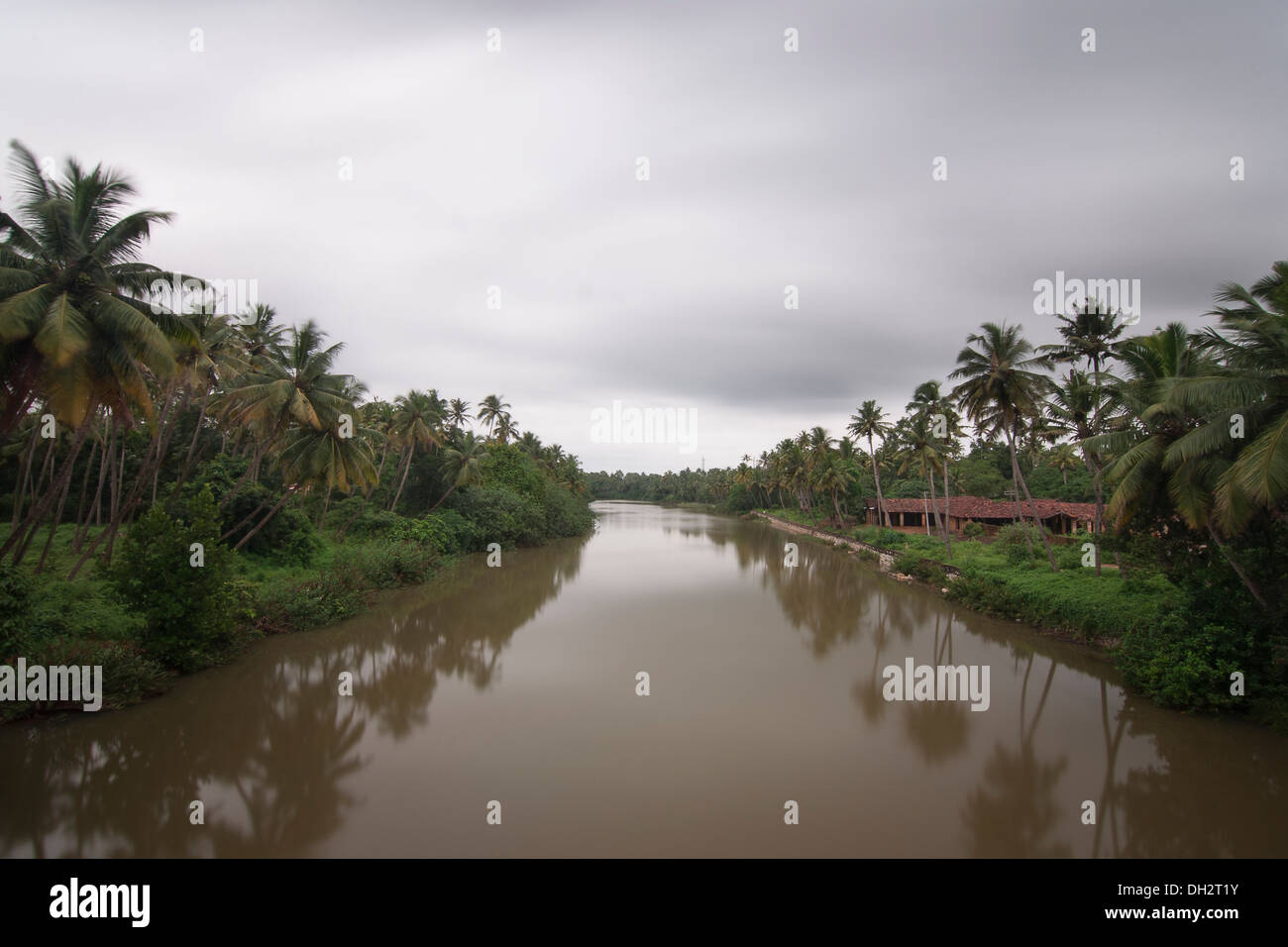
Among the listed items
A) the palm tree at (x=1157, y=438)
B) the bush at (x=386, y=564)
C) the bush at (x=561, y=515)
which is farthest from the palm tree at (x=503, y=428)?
the palm tree at (x=1157, y=438)

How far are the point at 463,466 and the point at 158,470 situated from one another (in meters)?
14.7

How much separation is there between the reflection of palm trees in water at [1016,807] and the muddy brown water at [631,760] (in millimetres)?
37

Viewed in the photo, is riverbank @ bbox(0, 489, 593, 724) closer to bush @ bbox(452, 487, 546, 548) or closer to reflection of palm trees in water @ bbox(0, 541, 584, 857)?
reflection of palm trees in water @ bbox(0, 541, 584, 857)

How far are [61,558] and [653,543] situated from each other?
29.5 m

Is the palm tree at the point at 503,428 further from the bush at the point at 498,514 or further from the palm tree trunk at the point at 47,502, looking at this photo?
the palm tree trunk at the point at 47,502

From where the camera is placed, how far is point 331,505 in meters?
28.7

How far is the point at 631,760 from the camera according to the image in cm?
787

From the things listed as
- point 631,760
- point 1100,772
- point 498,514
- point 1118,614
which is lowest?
point 1100,772

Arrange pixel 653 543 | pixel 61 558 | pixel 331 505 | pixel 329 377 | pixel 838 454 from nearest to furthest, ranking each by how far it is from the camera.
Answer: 1. pixel 61 558
2. pixel 329 377
3. pixel 331 505
4. pixel 653 543
5. pixel 838 454

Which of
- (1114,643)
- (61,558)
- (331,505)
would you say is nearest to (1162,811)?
(1114,643)

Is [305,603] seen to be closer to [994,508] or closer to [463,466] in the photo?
[463,466]

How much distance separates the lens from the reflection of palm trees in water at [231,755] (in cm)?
598

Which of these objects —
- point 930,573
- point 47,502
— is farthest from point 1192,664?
point 47,502
